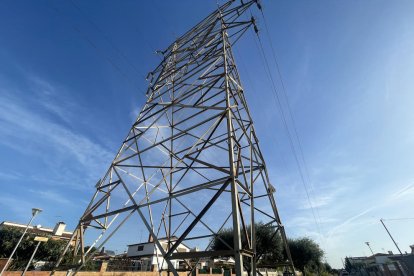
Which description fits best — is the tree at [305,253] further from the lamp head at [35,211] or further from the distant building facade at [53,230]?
the lamp head at [35,211]

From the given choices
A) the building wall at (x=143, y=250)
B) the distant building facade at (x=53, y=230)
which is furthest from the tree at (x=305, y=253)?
the distant building facade at (x=53, y=230)

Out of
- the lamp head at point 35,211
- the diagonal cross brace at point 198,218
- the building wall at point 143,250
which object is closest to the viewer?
the diagonal cross brace at point 198,218

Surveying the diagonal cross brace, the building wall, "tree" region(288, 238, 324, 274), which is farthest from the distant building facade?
"tree" region(288, 238, 324, 274)

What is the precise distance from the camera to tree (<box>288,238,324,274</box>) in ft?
95.8

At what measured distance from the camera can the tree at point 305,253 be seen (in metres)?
29.2

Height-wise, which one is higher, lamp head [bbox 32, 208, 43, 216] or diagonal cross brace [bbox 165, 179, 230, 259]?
lamp head [bbox 32, 208, 43, 216]

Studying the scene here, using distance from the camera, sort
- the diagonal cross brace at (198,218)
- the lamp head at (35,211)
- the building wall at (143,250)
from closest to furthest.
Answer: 1. the diagonal cross brace at (198,218)
2. the lamp head at (35,211)
3. the building wall at (143,250)

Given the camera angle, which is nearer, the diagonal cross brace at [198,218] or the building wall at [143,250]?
the diagonal cross brace at [198,218]

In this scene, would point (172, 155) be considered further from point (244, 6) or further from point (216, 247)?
point (216, 247)

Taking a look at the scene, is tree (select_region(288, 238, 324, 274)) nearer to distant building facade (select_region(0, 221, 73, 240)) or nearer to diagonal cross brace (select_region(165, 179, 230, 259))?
distant building facade (select_region(0, 221, 73, 240))

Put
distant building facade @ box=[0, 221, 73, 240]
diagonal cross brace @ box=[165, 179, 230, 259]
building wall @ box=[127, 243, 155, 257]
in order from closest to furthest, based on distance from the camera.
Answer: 1. diagonal cross brace @ box=[165, 179, 230, 259]
2. distant building facade @ box=[0, 221, 73, 240]
3. building wall @ box=[127, 243, 155, 257]

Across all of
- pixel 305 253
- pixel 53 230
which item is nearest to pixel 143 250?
pixel 305 253

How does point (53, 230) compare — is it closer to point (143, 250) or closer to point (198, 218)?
point (198, 218)

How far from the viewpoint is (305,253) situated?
2933 centimetres
